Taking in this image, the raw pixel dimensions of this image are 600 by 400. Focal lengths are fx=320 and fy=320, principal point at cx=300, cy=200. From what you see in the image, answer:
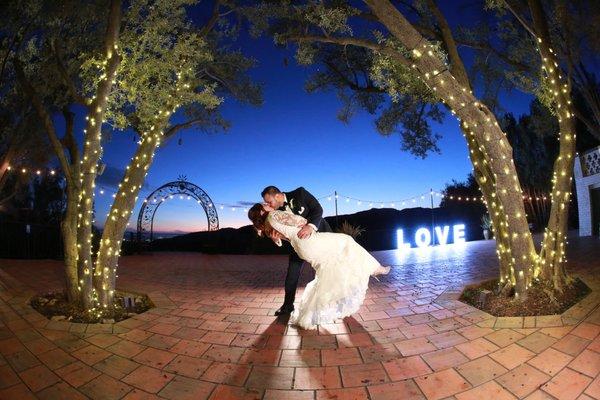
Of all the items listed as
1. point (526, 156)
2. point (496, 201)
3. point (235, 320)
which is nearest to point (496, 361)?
point (496, 201)

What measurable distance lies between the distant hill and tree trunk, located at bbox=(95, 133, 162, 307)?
10.2m

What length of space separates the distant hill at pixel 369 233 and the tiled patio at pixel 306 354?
1056 centimetres

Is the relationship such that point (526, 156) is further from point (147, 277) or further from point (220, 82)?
point (147, 277)

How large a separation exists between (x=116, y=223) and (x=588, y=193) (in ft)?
53.9

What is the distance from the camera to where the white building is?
41.3ft

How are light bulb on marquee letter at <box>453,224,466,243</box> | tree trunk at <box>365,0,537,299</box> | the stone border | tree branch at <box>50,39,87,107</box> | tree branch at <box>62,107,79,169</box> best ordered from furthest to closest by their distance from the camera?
1. light bulb on marquee letter at <box>453,224,466,243</box>
2. tree branch at <box>62,107,79,169</box>
3. tree branch at <box>50,39,87,107</box>
4. tree trunk at <box>365,0,537,299</box>
5. the stone border

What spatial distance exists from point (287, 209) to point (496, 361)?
106 inches

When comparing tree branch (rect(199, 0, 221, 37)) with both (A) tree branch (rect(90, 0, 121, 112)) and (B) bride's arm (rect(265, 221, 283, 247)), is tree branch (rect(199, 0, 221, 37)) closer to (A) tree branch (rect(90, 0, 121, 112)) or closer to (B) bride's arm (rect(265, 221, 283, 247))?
(A) tree branch (rect(90, 0, 121, 112))

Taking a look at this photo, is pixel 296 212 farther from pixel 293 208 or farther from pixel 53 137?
pixel 53 137

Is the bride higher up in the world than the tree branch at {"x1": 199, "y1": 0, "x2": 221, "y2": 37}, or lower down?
lower down

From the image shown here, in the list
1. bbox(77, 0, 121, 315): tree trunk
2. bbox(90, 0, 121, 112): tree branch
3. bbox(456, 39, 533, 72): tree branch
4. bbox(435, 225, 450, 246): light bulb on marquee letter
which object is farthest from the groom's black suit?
bbox(435, 225, 450, 246): light bulb on marquee letter

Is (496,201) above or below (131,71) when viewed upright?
below

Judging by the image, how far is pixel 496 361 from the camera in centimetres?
273

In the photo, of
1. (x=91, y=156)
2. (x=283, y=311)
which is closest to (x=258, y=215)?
(x=283, y=311)
